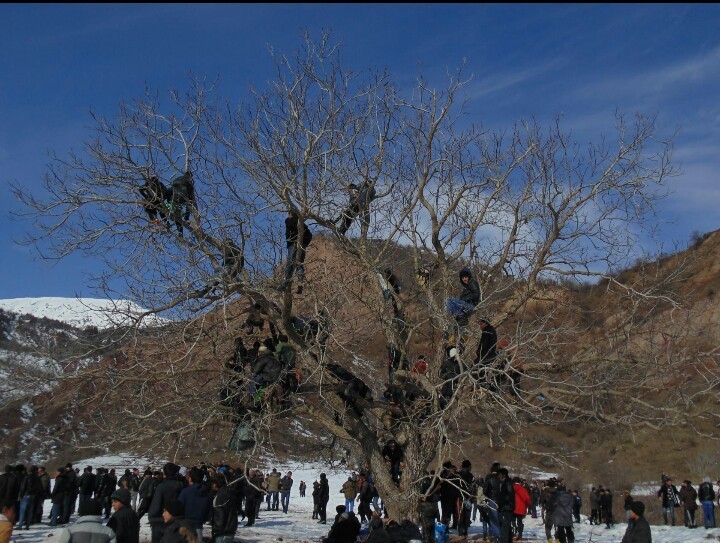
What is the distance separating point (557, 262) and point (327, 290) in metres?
4.07

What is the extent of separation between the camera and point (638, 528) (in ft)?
30.3

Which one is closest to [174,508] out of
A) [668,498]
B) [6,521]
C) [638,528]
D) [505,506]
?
[6,521]

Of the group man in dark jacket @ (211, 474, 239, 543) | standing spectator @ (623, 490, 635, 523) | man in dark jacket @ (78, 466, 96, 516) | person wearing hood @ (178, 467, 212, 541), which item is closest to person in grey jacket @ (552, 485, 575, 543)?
standing spectator @ (623, 490, 635, 523)

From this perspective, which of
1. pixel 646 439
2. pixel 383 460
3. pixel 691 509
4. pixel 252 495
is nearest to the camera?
pixel 383 460

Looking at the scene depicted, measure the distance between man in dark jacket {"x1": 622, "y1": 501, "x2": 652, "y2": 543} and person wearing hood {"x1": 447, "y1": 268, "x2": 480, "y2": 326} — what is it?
3437 mm

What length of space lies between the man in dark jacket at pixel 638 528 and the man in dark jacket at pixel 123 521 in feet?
20.5

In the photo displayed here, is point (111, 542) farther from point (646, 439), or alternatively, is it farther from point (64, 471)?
point (646, 439)

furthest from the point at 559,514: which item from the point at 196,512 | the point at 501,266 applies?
the point at 196,512

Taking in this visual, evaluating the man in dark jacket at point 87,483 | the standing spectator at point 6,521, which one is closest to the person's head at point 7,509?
the standing spectator at point 6,521

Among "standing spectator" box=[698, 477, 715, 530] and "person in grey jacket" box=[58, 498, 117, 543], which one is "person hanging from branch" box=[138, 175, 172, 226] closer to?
"person in grey jacket" box=[58, 498, 117, 543]

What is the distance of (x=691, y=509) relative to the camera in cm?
1962

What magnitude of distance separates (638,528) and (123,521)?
6484 millimetres

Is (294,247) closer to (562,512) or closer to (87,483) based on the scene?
(562,512)

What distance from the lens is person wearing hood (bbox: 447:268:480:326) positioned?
10.4 metres
